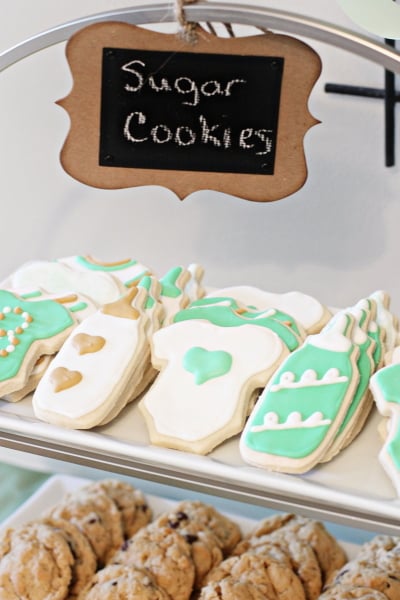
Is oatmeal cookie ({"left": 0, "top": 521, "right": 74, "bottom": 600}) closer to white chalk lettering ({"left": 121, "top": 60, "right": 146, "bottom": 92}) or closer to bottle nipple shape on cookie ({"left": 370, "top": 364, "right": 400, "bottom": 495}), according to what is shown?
bottle nipple shape on cookie ({"left": 370, "top": 364, "right": 400, "bottom": 495})

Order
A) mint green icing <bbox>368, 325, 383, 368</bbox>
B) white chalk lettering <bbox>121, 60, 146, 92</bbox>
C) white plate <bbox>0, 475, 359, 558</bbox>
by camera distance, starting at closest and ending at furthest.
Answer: white chalk lettering <bbox>121, 60, 146, 92</bbox> → mint green icing <bbox>368, 325, 383, 368</bbox> → white plate <bbox>0, 475, 359, 558</bbox>

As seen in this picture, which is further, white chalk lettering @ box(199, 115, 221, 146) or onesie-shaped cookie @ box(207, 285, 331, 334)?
onesie-shaped cookie @ box(207, 285, 331, 334)

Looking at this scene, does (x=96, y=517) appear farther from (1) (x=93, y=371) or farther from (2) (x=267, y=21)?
(2) (x=267, y=21)

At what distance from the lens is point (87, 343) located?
126 cm

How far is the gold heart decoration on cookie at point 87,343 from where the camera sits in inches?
49.2

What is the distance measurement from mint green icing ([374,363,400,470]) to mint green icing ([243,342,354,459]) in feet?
0.14

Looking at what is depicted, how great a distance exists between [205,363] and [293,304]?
28 cm

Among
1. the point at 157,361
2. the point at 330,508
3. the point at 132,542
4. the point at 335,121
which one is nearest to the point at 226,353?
the point at 157,361

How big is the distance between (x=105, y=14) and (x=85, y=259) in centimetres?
54

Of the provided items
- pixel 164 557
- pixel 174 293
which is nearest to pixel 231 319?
pixel 174 293

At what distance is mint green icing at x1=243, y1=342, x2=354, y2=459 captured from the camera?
43.3 inches

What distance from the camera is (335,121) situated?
7.21ft

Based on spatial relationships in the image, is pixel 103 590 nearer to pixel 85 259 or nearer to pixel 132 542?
pixel 132 542

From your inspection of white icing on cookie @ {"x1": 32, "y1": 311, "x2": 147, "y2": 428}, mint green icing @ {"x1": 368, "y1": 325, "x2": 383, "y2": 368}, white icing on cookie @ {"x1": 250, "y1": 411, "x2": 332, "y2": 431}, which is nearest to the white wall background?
mint green icing @ {"x1": 368, "y1": 325, "x2": 383, "y2": 368}
